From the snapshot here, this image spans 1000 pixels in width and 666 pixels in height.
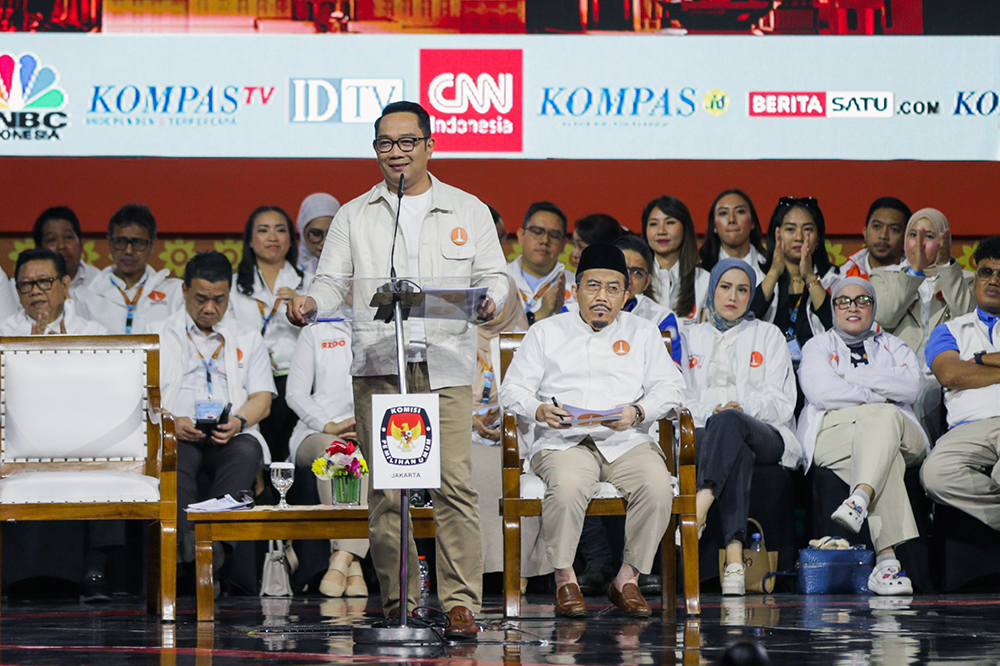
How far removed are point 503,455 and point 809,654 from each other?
1445 mm

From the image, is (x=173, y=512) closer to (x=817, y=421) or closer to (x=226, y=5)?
(x=817, y=421)

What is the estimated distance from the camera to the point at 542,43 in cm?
658

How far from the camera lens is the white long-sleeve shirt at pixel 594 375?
14.7ft

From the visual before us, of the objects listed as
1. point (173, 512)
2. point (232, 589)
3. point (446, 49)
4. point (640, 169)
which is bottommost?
point (232, 589)

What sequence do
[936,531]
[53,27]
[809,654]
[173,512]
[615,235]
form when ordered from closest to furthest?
[809,654], [173,512], [936,531], [615,235], [53,27]

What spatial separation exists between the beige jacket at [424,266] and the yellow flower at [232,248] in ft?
10.3

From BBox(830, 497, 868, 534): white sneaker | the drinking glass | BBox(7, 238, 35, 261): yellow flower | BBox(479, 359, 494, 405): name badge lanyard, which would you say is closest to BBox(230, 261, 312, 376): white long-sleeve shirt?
BBox(479, 359, 494, 405): name badge lanyard

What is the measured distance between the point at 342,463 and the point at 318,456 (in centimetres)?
103

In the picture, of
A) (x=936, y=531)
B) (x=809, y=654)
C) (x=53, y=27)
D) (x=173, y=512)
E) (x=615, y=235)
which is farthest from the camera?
(x=53, y=27)

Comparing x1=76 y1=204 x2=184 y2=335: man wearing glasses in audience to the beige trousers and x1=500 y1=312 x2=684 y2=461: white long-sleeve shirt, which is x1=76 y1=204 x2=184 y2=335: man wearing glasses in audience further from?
x1=500 y1=312 x2=684 y2=461: white long-sleeve shirt

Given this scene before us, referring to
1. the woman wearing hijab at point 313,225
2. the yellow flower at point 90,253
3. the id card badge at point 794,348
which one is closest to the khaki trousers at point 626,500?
the id card badge at point 794,348

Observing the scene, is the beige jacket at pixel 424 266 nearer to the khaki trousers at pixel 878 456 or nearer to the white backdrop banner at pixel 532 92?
the khaki trousers at pixel 878 456

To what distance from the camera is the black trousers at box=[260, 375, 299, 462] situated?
572 cm

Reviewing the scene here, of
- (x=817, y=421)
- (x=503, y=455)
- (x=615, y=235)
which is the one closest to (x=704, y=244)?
(x=615, y=235)
